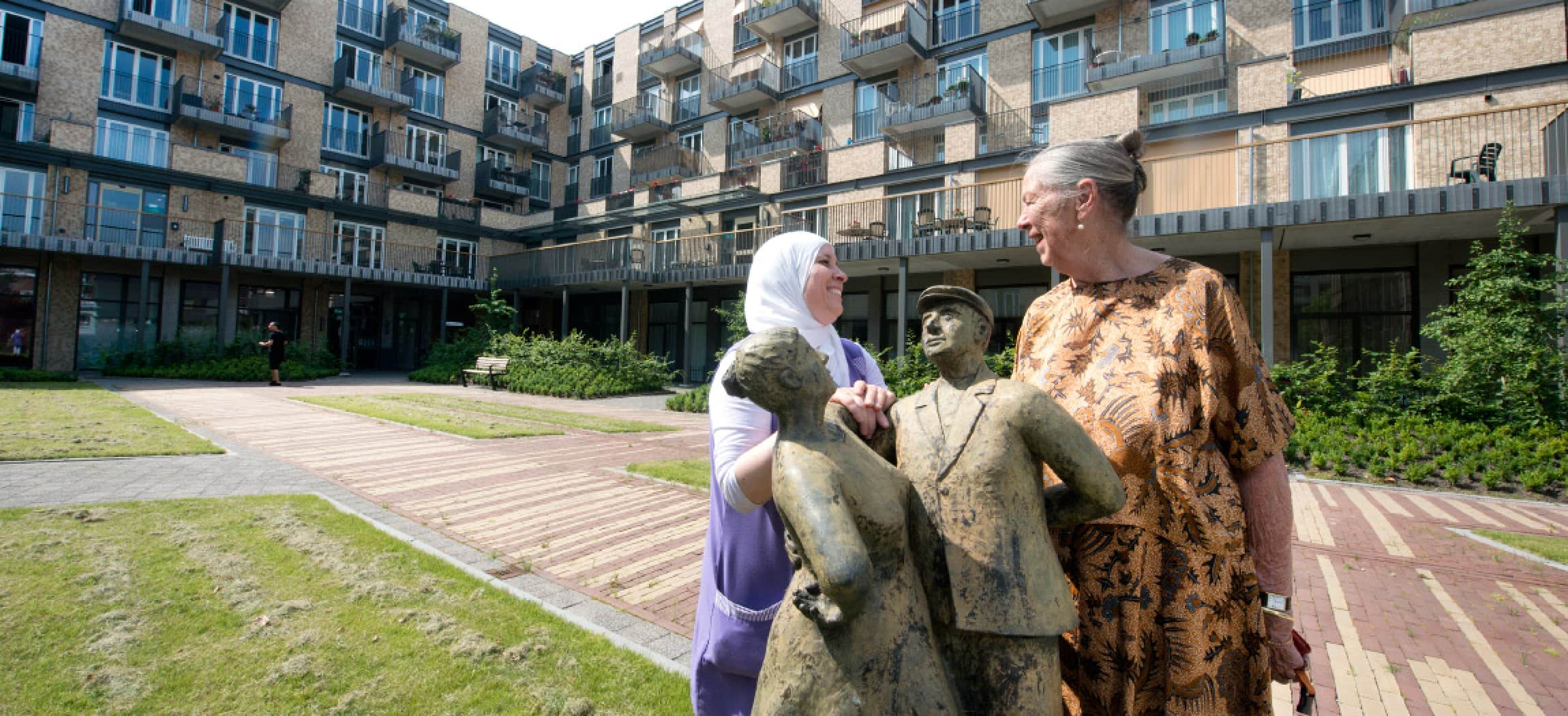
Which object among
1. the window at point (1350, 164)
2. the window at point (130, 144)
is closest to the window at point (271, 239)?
the window at point (130, 144)

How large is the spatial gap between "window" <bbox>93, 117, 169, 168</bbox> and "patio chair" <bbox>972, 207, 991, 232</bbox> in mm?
29498

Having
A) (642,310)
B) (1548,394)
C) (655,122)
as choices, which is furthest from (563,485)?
(655,122)

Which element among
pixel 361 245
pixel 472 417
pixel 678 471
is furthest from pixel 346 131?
pixel 678 471

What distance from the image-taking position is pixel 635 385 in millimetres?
21234

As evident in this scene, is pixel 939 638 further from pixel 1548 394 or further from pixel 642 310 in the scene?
pixel 642 310

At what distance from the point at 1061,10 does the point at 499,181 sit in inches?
1108

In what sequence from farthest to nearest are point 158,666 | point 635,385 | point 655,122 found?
1. point 655,122
2. point 635,385
3. point 158,666

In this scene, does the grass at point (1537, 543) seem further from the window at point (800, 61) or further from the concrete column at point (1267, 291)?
the window at point (800, 61)

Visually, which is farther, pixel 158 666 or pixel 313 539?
pixel 313 539

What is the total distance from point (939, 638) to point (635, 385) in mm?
20749

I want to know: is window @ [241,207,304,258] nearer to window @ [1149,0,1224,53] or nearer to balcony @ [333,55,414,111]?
balcony @ [333,55,414,111]

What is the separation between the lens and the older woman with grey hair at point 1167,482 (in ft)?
4.40

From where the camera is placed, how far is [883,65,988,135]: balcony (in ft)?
72.8

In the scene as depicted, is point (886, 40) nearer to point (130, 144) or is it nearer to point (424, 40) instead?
point (424, 40)
